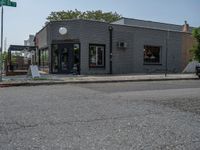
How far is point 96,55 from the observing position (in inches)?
1120

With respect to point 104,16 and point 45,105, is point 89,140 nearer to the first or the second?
point 45,105

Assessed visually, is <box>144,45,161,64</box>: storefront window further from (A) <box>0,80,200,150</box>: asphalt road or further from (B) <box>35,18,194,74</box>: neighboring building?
(A) <box>0,80,200,150</box>: asphalt road

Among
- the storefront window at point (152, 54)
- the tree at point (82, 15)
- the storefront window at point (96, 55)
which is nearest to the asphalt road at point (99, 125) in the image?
the storefront window at point (96, 55)

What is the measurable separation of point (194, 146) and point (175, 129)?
1.24m

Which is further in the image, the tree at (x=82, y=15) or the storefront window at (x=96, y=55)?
the tree at (x=82, y=15)

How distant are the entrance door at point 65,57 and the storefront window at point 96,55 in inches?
46.5

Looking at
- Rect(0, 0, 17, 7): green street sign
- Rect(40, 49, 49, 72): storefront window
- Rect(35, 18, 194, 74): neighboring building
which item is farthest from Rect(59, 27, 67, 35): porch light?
Rect(0, 0, 17, 7): green street sign

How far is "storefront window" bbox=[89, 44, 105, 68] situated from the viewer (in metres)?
28.1

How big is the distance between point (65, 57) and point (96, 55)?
102 inches

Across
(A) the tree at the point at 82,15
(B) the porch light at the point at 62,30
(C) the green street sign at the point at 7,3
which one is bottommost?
(B) the porch light at the point at 62,30

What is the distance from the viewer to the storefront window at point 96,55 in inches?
1107

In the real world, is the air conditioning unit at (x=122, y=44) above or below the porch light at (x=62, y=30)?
below

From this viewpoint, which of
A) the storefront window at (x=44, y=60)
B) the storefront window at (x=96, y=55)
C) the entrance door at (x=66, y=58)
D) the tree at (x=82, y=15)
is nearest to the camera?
the entrance door at (x=66, y=58)

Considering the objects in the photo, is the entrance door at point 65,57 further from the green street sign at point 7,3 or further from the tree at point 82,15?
the tree at point 82,15
